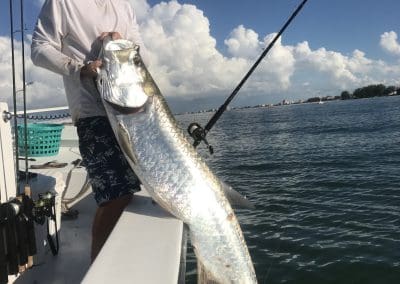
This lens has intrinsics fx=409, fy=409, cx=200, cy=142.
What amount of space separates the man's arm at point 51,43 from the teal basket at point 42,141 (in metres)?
4.16

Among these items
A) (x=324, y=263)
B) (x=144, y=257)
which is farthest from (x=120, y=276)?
(x=324, y=263)

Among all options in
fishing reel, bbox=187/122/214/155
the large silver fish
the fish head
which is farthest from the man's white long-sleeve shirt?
fishing reel, bbox=187/122/214/155

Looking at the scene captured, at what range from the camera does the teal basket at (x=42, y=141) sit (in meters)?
7.19

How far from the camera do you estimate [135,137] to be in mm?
2875

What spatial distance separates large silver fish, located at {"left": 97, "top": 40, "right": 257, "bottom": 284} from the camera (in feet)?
9.45

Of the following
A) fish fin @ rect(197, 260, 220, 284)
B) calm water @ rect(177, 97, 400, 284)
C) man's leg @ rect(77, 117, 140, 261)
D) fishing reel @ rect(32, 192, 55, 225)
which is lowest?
calm water @ rect(177, 97, 400, 284)

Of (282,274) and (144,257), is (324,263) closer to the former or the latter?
(282,274)

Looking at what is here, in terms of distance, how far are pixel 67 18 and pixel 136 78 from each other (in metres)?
0.79

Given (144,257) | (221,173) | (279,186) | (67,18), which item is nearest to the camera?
(144,257)

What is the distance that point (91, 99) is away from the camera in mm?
3258

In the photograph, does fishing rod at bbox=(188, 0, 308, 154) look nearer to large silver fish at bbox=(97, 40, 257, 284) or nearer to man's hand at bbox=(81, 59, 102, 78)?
large silver fish at bbox=(97, 40, 257, 284)

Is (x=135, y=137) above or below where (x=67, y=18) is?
below

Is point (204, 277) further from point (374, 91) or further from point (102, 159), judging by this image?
point (374, 91)

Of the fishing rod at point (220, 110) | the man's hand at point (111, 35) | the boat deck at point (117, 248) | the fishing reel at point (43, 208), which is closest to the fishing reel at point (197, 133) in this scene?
the fishing rod at point (220, 110)
